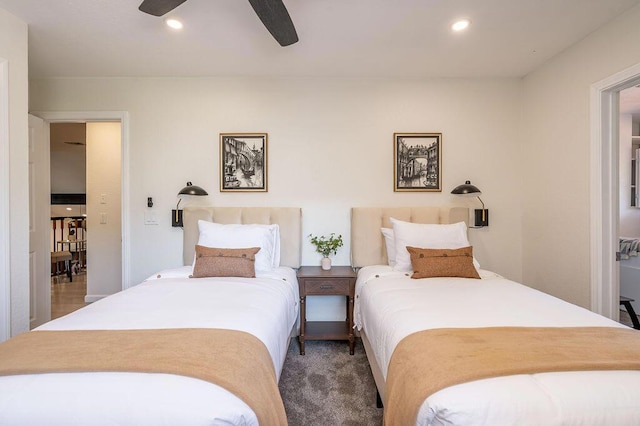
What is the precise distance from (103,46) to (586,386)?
356 centimetres

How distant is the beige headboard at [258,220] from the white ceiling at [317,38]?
4.35ft

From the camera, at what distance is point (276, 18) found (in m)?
1.68

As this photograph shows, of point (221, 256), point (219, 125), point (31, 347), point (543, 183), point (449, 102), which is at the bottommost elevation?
point (31, 347)

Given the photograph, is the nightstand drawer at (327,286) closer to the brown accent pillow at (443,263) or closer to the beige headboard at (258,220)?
the beige headboard at (258,220)

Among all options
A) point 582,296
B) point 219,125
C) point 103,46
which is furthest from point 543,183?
point 103,46

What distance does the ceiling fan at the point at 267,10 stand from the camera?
61.3 inches

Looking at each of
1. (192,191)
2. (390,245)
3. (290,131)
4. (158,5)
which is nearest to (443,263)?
(390,245)

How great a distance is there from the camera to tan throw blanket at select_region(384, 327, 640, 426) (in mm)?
1057

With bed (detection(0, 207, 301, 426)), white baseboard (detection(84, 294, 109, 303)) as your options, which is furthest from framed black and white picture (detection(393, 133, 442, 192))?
white baseboard (detection(84, 294, 109, 303))

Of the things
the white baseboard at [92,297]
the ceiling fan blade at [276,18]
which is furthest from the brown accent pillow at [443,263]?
the white baseboard at [92,297]

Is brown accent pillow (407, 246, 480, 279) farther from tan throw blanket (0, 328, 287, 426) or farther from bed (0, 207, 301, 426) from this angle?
tan throw blanket (0, 328, 287, 426)

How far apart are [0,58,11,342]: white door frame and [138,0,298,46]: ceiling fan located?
126cm

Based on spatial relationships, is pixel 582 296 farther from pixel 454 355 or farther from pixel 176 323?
pixel 176 323

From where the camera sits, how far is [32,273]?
9.66 feet
